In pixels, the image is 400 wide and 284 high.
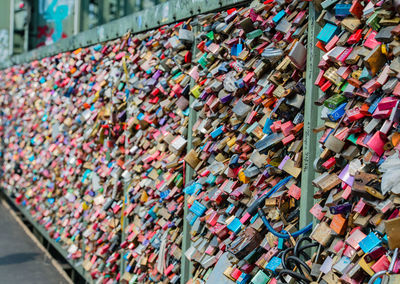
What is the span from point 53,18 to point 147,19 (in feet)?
24.1

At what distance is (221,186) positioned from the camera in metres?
3.11

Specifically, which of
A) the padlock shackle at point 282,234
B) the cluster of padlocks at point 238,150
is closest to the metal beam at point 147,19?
the cluster of padlocks at point 238,150

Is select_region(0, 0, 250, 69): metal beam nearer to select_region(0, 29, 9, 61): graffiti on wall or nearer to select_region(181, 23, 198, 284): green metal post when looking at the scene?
select_region(181, 23, 198, 284): green metal post

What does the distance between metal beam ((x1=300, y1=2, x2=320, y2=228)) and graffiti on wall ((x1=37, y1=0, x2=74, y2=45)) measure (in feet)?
27.8

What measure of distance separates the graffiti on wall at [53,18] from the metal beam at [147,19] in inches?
156

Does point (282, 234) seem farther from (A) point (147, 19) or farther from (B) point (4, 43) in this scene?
(B) point (4, 43)

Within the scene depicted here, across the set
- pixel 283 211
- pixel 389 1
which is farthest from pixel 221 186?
pixel 389 1

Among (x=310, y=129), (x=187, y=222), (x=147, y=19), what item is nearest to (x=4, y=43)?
(x=147, y=19)

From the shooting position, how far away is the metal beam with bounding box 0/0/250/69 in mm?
3477

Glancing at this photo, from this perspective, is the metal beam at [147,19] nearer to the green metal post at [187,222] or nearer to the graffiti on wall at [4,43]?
the green metal post at [187,222]

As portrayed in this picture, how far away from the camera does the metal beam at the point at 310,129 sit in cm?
245

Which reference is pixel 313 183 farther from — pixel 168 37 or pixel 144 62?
pixel 144 62

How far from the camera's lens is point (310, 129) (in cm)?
245

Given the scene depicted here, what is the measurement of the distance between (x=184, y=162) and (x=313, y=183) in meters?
1.45
